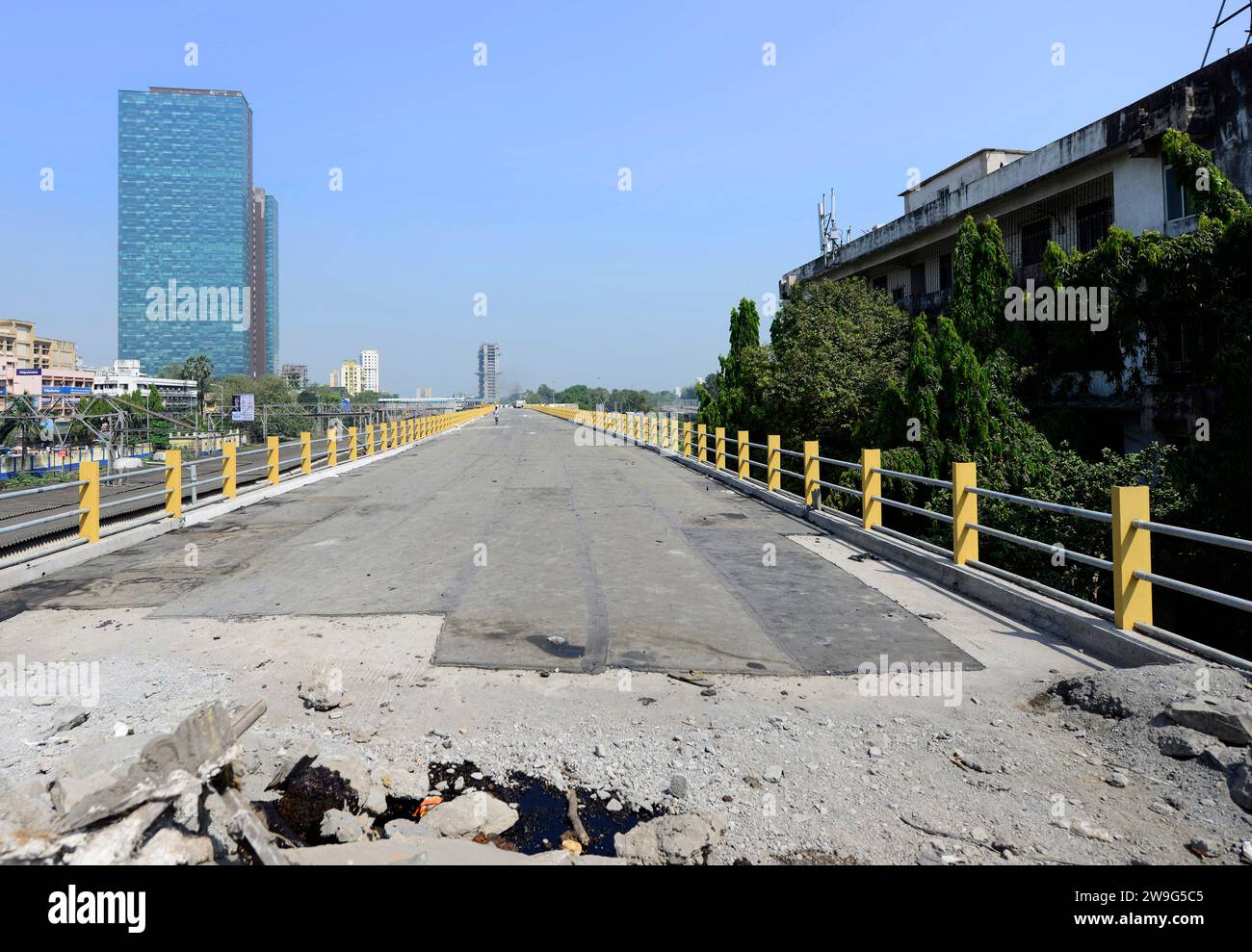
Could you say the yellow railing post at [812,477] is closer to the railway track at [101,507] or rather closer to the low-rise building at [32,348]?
the railway track at [101,507]

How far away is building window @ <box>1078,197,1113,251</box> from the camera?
2223cm

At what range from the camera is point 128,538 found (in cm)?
1161

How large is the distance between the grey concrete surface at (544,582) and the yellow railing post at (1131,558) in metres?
1.30

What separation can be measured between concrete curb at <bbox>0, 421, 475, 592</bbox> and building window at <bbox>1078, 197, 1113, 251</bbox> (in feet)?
72.2

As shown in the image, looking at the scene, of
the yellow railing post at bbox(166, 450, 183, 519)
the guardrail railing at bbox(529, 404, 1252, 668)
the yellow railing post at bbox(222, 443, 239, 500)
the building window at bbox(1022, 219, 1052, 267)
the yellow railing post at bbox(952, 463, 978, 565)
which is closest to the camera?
the guardrail railing at bbox(529, 404, 1252, 668)

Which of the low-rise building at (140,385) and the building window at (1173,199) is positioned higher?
the low-rise building at (140,385)

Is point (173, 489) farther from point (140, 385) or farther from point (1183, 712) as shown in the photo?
point (140, 385)

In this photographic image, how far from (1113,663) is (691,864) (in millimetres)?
4424

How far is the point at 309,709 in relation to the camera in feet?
16.9

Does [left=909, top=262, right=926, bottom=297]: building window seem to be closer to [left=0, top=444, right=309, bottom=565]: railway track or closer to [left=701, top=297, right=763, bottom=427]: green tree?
[left=701, top=297, right=763, bottom=427]: green tree

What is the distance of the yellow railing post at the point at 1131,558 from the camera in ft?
20.8

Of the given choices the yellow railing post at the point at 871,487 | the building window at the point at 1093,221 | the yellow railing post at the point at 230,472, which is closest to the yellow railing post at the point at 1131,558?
the yellow railing post at the point at 871,487

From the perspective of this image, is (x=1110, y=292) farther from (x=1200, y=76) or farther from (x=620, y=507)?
(x=620, y=507)

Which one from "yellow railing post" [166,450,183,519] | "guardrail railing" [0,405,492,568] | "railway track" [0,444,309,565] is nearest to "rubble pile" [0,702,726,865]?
"guardrail railing" [0,405,492,568]
